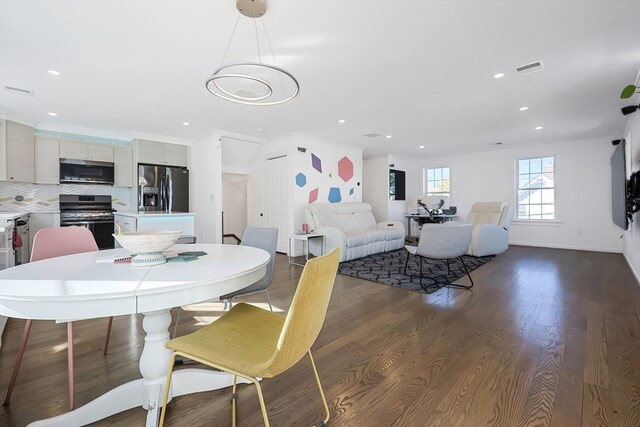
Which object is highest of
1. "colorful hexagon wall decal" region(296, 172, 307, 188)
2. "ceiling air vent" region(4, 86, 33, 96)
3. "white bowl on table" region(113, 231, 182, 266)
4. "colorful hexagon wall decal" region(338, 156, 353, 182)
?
"ceiling air vent" region(4, 86, 33, 96)

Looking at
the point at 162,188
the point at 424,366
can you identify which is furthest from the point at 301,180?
the point at 424,366

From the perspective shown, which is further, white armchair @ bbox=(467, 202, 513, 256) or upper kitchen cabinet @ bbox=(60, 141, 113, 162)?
white armchair @ bbox=(467, 202, 513, 256)

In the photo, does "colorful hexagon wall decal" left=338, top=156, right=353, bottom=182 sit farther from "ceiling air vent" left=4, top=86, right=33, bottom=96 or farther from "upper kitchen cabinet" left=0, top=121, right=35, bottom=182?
"upper kitchen cabinet" left=0, top=121, right=35, bottom=182

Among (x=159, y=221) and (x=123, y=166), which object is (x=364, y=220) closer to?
(x=159, y=221)

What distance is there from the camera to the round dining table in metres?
0.96

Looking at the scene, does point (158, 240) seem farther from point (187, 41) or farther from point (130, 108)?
point (130, 108)

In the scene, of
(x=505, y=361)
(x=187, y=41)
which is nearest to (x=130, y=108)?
(x=187, y=41)

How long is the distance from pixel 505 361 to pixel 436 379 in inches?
22.2

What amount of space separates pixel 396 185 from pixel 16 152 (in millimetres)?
8022

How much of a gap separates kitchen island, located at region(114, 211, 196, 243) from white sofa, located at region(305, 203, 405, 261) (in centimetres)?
212

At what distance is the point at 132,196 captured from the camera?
5.67m

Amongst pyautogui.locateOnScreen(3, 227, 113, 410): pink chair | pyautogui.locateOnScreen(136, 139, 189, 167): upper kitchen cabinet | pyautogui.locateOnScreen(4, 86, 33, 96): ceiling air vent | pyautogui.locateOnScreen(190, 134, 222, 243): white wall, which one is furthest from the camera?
pyautogui.locateOnScreen(136, 139, 189, 167): upper kitchen cabinet

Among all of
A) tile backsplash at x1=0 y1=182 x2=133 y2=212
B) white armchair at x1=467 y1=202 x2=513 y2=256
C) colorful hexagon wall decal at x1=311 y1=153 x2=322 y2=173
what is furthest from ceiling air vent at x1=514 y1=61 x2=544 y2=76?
tile backsplash at x1=0 y1=182 x2=133 y2=212

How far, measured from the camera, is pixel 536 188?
263 inches
